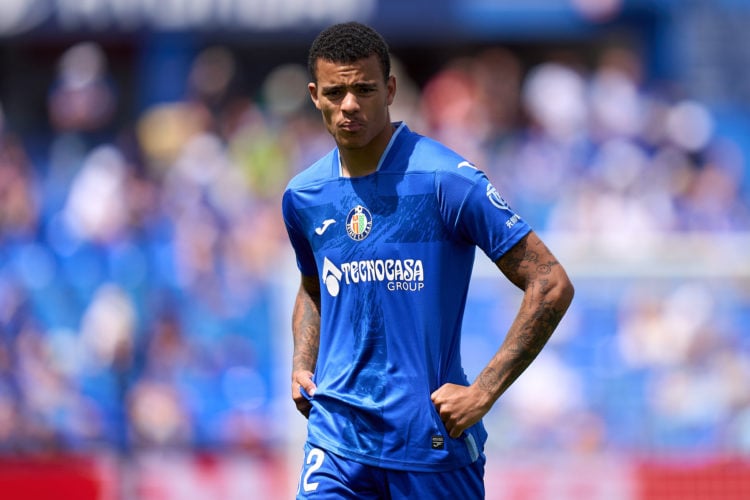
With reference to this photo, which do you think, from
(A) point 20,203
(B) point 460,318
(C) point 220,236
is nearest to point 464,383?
(B) point 460,318

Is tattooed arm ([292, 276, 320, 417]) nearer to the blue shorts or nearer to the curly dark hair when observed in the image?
the blue shorts

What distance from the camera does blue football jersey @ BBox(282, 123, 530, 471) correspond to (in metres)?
4.36

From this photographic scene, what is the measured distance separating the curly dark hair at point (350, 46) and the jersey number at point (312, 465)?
4.47 feet

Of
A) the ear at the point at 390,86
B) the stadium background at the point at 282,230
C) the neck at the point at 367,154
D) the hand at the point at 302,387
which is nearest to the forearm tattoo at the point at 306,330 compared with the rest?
the hand at the point at 302,387

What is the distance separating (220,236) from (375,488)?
7.59 metres

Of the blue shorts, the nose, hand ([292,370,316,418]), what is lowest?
the blue shorts

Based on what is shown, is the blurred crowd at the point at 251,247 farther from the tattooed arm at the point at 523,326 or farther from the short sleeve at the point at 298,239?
the tattooed arm at the point at 523,326

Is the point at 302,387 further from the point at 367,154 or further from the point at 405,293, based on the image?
the point at 367,154

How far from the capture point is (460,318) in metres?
4.52

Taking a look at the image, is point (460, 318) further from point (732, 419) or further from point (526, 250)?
point (732, 419)

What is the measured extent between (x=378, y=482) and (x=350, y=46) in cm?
154

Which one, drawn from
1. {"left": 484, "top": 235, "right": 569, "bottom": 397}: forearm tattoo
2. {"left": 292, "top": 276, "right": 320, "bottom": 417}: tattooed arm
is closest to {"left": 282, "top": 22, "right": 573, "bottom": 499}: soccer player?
{"left": 484, "top": 235, "right": 569, "bottom": 397}: forearm tattoo

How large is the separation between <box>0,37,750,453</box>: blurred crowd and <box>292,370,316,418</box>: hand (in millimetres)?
5460

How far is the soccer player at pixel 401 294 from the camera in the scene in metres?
4.31
